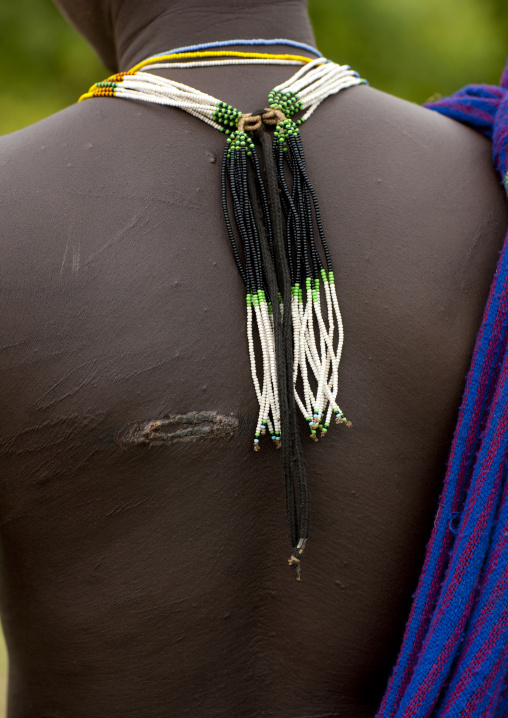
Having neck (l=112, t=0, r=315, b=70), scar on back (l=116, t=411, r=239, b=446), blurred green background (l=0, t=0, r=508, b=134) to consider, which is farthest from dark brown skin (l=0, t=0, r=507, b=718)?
blurred green background (l=0, t=0, r=508, b=134)

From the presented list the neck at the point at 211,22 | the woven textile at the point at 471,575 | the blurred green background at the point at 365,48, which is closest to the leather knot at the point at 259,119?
the neck at the point at 211,22

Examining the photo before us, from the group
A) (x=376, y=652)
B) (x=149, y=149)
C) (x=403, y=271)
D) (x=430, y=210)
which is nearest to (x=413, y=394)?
(x=403, y=271)

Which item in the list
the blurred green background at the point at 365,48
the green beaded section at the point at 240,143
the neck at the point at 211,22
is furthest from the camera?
the blurred green background at the point at 365,48

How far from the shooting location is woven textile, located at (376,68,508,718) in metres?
0.99

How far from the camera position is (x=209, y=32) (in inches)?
48.4

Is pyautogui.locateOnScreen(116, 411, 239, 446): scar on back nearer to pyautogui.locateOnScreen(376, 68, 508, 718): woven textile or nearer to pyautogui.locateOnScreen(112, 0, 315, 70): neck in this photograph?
pyautogui.locateOnScreen(376, 68, 508, 718): woven textile

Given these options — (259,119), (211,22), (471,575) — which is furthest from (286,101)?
(471,575)

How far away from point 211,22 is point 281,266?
49cm

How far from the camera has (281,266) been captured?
1.06 metres

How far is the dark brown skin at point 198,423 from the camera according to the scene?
1.04 meters

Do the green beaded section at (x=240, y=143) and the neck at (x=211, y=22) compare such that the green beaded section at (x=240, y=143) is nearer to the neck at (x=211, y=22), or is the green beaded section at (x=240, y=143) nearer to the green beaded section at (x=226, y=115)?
the green beaded section at (x=226, y=115)

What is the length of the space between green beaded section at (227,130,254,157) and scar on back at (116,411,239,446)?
0.41 meters

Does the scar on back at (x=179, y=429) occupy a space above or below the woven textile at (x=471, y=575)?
above

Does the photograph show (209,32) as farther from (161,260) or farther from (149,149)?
(161,260)
